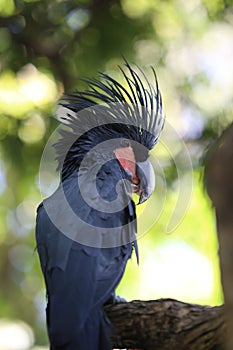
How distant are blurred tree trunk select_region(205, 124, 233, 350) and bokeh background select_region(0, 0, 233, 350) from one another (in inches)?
106

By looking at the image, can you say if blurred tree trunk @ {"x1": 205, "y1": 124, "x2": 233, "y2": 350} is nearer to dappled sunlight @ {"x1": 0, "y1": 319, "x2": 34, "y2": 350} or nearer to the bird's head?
the bird's head

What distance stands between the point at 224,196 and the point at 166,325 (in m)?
1.27

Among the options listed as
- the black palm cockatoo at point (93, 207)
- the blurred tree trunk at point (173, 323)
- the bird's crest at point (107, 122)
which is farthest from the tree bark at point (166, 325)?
the bird's crest at point (107, 122)

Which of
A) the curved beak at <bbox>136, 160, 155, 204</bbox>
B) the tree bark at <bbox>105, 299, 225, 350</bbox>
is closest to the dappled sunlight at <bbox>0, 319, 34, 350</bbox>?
the curved beak at <bbox>136, 160, 155, 204</bbox>

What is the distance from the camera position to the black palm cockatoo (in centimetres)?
320

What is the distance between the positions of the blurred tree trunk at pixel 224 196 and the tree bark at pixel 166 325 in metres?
0.85

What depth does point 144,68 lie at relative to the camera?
5.34 m

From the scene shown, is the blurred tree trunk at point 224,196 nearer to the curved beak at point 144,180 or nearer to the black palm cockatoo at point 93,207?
the black palm cockatoo at point 93,207

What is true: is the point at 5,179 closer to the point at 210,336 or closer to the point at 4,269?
the point at 4,269

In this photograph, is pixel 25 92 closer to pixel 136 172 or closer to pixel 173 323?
pixel 136 172

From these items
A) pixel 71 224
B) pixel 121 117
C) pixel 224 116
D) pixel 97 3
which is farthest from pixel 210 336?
pixel 97 3

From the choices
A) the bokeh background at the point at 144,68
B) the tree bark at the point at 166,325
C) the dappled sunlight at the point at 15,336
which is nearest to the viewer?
the tree bark at the point at 166,325

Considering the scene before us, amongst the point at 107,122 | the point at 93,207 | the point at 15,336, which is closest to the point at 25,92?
the point at 107,122

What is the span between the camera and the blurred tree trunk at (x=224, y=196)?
2.02 meters
